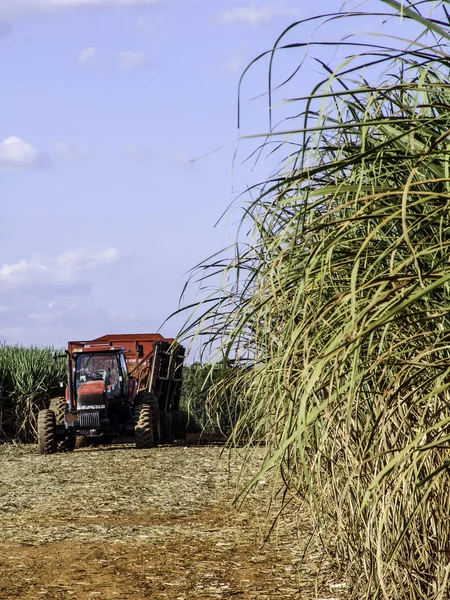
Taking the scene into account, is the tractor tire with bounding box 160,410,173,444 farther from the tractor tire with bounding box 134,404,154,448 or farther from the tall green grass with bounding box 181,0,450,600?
the tall green grass with bounding box 181,0,450,600

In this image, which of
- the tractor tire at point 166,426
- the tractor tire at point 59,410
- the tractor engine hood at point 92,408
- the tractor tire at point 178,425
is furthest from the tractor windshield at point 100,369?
the tractor tire at point 178,425

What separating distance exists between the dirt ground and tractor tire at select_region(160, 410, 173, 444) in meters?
5.74

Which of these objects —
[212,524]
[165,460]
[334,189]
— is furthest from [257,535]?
[165,460]

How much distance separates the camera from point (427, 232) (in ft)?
11.1

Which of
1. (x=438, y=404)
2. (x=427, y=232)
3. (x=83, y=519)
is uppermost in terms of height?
(x=427, y=232)

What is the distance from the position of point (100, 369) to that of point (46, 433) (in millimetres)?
1412

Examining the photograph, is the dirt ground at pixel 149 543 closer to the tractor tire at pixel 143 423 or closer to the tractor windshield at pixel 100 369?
the tractor tire at pixel 143 423

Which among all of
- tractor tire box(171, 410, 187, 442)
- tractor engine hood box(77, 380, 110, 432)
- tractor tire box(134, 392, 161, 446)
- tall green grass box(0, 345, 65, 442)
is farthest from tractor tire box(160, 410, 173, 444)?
tall green grass box(0, 345, 65, 442)

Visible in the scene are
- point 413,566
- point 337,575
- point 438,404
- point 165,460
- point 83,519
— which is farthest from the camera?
point 165,460

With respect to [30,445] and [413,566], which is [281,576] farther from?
[30,445]

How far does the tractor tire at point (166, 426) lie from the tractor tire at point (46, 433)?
8.78ft

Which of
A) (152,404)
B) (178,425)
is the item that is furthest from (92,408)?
(178,425)

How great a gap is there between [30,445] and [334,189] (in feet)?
52.4

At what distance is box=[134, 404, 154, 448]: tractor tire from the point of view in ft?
49.8
